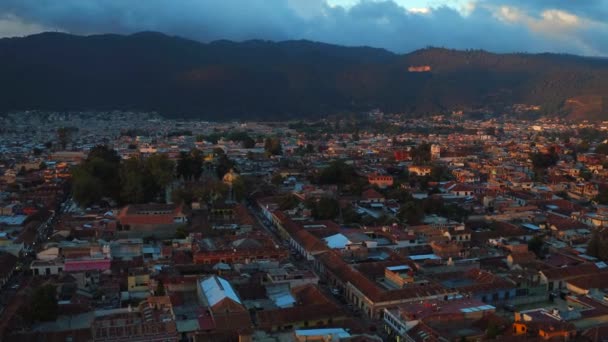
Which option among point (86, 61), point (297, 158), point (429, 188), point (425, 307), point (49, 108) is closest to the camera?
point (425, 307)

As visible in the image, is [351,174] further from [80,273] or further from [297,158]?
[80,273]

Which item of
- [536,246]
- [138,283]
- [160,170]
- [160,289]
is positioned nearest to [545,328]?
[536,246]

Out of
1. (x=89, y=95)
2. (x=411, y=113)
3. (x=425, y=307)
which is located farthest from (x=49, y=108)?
(x=425, y=307)

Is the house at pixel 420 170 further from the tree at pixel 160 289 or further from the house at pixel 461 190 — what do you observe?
the tree at pixel 160 289

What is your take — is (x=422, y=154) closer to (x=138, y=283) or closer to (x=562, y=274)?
(x=562, y=274)

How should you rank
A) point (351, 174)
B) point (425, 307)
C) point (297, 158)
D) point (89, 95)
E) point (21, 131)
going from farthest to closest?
point (89, 95) → point (21, 131) → point (297, 158) → point (351, 174) → point (425, 307)

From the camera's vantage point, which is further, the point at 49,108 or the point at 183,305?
the point at 49,108
